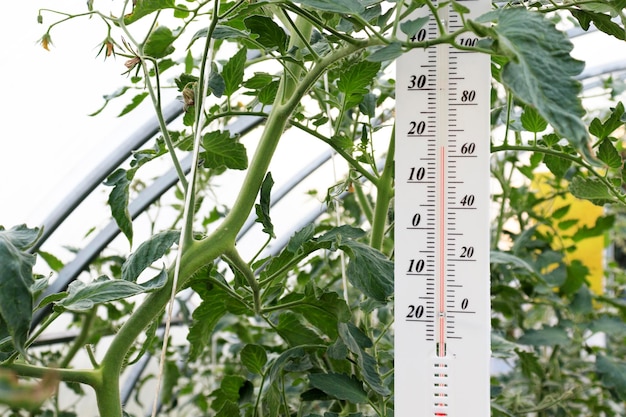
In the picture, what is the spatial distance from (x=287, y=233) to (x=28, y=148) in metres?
1.26

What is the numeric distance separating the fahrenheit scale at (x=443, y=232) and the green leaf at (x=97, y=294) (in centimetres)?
26

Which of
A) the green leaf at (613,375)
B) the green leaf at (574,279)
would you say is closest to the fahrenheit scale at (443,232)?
the green leaf at (613,375)

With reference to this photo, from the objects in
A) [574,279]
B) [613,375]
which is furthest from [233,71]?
[574,279]

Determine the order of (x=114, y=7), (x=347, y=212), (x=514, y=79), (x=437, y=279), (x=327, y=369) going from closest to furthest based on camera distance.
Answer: (x=514, y=79), (x=437, y=279), (x=327, y=369), (x=114, y=7), (x=347, y=212)

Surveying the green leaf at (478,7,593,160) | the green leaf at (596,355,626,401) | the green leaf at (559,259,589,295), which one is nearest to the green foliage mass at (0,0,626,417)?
the green leaf at (478,7,593,160)

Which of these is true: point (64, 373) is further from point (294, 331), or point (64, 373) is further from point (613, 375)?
point (613, 375)

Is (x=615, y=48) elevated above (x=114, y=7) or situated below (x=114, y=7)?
above

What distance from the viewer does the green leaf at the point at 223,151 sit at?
74 centimetres

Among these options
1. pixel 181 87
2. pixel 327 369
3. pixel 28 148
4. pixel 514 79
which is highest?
pixel 28 148

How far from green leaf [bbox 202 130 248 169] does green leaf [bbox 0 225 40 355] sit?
0.93 ft

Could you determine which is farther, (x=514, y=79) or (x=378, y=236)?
(x=378, y=236)

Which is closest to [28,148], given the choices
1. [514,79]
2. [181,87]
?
[181,87]

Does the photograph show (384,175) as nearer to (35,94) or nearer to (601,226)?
(35,94)

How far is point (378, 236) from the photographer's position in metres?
0.85
